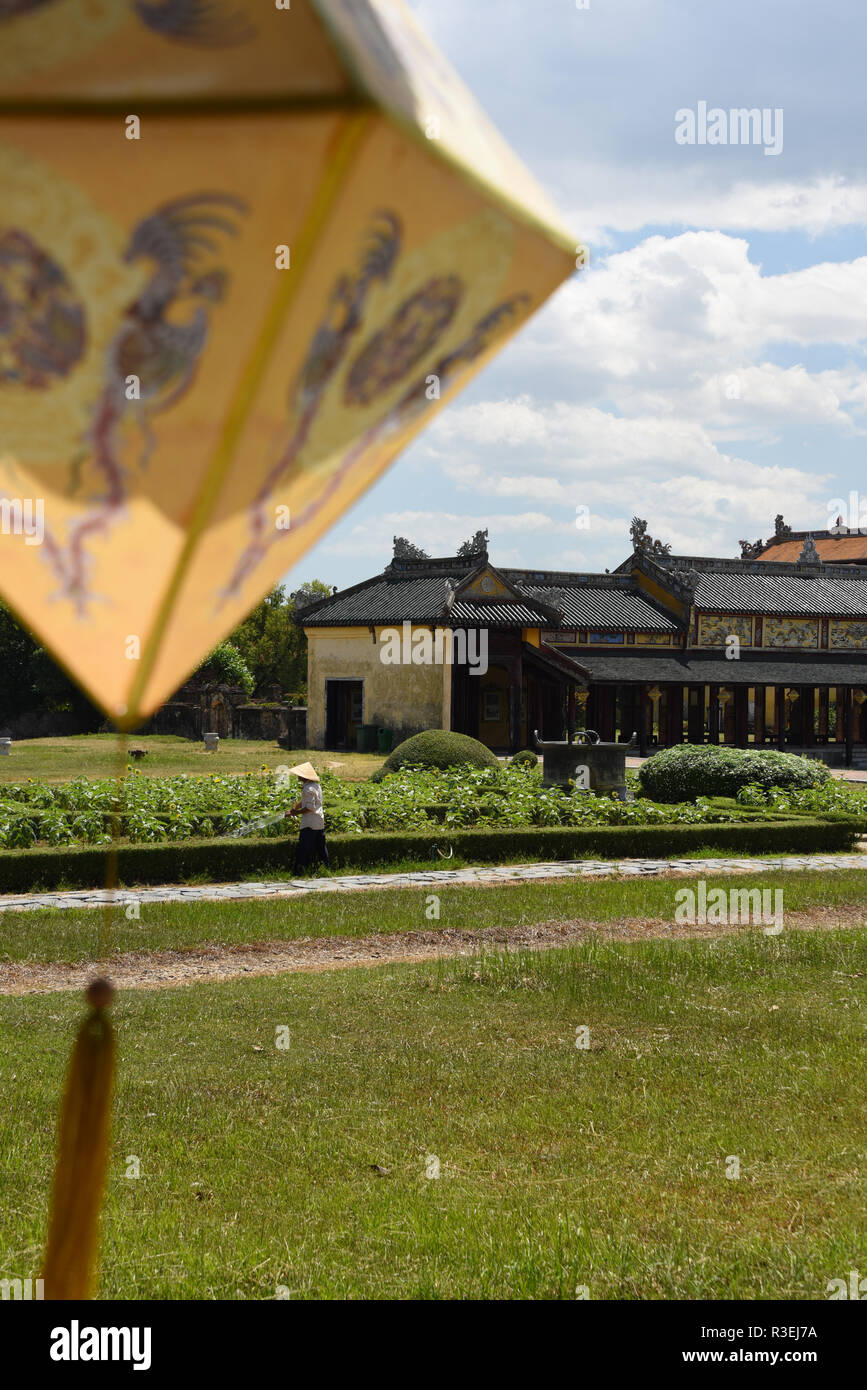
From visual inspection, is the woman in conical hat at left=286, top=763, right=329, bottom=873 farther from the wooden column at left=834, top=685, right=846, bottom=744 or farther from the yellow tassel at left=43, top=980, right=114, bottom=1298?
the wooden column at left=834, top=685, right=846, bottom=744

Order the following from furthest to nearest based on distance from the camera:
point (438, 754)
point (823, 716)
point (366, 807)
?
point (823, 716) < point (438, 754) < point (366, 807)

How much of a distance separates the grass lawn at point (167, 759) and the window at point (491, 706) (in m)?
→ 3.70

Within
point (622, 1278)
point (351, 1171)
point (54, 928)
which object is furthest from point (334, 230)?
point (54, 928)

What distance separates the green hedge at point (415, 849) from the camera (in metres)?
12.9

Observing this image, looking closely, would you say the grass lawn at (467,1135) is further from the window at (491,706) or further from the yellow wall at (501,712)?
the window at (491,706)

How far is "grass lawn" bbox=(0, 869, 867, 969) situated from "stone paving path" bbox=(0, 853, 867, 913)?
415mm

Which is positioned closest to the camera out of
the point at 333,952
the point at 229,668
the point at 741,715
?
the point at 333,952

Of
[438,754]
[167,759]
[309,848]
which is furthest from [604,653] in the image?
[309,848]

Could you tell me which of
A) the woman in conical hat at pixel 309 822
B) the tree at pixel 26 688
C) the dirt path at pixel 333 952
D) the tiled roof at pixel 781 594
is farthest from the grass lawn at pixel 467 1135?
the tree at pixel 26 688

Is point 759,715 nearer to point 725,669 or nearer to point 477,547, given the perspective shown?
point 725,669

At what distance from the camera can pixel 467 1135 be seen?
18.3 ft

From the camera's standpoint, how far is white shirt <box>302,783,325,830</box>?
44.2 ft

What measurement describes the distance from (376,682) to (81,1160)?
33.6 m
